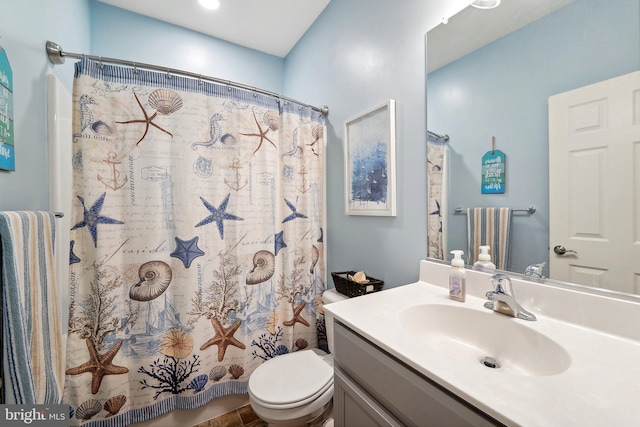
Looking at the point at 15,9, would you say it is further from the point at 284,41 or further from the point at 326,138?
the point at 284,41

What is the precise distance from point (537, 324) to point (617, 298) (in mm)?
207

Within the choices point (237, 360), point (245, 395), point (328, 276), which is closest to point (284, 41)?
point (328, 276)

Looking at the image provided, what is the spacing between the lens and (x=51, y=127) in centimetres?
114

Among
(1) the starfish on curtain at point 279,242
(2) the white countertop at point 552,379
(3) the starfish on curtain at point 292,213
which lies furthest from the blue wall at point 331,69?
(2) the white countertop at point 552,379

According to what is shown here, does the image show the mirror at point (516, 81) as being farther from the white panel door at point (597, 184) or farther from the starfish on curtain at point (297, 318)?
the starfish on curtain at point (297, 318)

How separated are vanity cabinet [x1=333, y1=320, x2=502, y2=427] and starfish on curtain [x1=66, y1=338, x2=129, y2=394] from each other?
3.67ft

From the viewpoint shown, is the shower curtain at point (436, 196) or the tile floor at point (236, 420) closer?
the shower curtain at point (436, 196)

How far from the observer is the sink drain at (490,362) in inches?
29.4

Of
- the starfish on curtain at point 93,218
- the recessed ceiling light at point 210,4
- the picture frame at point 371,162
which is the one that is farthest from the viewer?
the recessed ceiling light at point 210,4

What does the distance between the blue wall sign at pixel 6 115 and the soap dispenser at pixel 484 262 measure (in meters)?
1.70

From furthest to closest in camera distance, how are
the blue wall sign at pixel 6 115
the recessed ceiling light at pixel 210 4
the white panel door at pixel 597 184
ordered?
the recessed ceiling light at pixel 210 4 → the blue wall sign at pixel 6 115 → the white panel door at pixel 597 184

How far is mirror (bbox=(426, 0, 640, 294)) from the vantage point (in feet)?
2.30

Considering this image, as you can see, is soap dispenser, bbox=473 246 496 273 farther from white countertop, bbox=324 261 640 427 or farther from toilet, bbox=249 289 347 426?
toilet, bbox=249 289 347 426

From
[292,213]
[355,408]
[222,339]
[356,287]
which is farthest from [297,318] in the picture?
[355,408]
